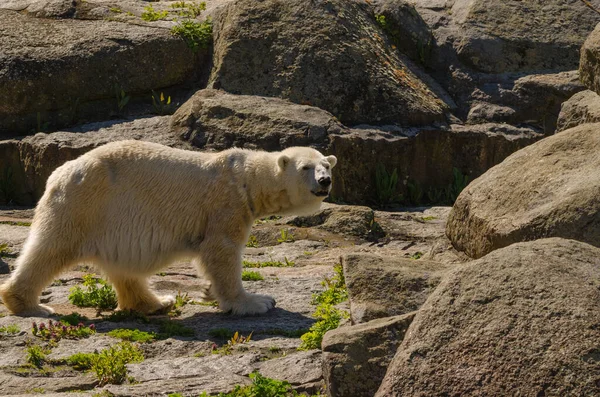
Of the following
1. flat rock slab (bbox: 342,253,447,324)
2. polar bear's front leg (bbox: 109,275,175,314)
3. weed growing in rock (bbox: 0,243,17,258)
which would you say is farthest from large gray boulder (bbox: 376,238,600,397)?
weed growing in rock (bbox: 0,243,17,258)

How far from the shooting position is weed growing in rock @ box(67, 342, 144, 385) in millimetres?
6828

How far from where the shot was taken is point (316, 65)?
15.4 m

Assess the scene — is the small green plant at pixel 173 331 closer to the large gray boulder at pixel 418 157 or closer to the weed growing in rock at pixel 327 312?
the weed growing in rock at pixel 327 312

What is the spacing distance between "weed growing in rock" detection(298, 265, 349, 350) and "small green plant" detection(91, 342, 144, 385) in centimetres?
134

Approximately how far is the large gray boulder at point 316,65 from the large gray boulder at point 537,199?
21.9 feet

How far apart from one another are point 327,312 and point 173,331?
1575mm

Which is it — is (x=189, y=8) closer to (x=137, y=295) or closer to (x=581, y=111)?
(x=137, y=295)

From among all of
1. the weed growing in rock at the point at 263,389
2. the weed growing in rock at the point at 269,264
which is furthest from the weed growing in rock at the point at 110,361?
the weed growing in rock at the point at 269,264

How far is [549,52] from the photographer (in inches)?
664

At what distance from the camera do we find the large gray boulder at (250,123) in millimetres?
13984

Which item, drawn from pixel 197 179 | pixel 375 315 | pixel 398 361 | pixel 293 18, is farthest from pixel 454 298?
pixel 293 18

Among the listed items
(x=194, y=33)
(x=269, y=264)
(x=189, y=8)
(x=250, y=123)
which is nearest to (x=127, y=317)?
(x=269, y=264)

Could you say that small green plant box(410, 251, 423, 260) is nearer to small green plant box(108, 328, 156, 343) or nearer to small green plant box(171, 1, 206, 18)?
small green plant box(108, 328, 156, 343)

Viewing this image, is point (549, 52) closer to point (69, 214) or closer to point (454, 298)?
point (69, 214)
